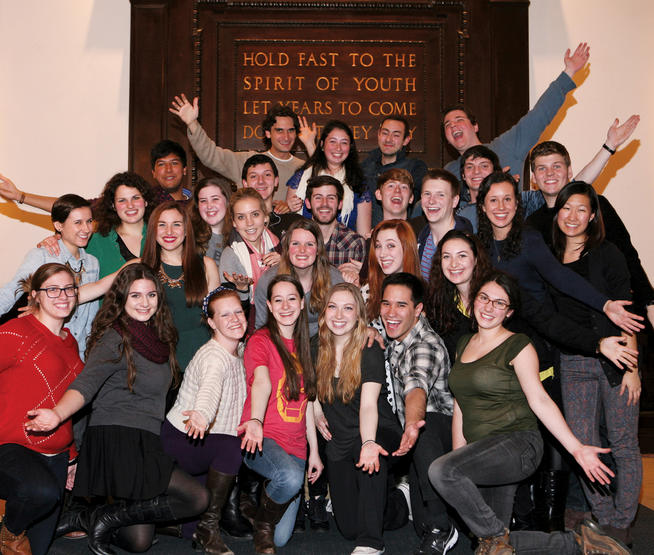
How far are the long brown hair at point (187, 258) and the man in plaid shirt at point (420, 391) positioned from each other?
1.11 meters

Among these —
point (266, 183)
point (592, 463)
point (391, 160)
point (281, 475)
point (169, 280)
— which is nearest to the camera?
point (592, 463)

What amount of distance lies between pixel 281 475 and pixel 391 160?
2.81 meters

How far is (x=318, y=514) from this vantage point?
405 centimetres

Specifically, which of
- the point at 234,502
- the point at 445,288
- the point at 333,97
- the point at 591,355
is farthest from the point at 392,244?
the point at 333,97

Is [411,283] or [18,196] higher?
[18,196]

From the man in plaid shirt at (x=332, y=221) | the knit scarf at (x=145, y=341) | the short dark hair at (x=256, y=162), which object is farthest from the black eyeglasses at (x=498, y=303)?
the short dark hair at (x=256, y=162)

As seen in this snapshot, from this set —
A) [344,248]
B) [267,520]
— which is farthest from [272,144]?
[267,520]

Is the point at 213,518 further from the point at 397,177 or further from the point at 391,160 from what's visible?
the point at 391,160

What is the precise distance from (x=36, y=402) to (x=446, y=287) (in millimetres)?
2326

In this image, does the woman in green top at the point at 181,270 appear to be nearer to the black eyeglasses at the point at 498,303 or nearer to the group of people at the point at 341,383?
the group of people at the point at 341,383

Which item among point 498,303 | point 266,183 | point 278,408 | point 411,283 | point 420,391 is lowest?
point 278,408

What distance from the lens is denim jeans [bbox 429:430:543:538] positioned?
10.9 ft

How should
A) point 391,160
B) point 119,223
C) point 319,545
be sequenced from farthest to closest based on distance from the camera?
point 391,160, point 119,223, point 319,545

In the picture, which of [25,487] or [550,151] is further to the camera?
[550,151]
